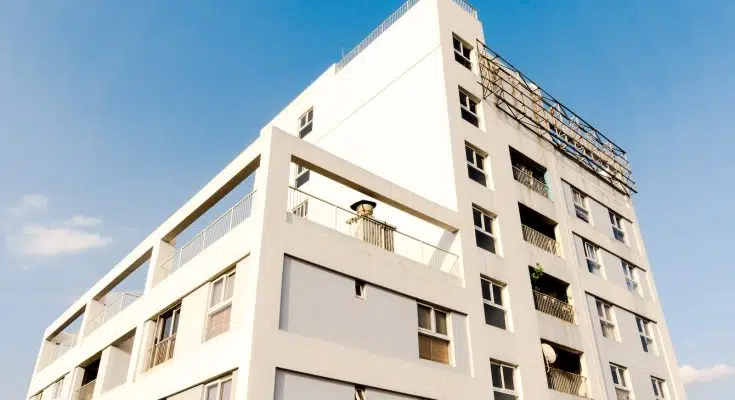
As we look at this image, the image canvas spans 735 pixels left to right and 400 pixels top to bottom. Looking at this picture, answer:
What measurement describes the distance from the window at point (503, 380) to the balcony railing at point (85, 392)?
14048 mm

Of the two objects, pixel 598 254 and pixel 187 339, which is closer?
pixel 187 339

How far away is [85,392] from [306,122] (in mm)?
16333

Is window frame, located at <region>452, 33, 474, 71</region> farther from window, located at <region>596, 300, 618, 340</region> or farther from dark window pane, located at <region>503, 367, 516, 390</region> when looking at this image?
dark window pane, located at <region>503, 367, 516, 390</region>

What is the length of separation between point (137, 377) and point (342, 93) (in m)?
16.3

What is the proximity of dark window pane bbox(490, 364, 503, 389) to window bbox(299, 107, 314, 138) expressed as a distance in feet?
54.4

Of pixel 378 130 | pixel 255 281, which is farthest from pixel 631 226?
pixel 255 281

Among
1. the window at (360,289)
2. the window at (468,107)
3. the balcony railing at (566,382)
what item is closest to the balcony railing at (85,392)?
the window at (360,289)

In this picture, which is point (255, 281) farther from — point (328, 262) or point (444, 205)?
point (444, 205)

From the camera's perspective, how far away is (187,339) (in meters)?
15.3

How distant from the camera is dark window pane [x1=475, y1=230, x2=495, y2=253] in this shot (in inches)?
783

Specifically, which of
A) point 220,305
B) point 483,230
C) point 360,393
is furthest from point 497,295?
point 220,305

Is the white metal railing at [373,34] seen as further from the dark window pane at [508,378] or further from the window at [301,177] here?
the dark window pane at [508,378]

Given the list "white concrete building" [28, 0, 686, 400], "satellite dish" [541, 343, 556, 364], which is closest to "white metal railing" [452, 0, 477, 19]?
"white concrete building" [28, 0, 686, 400]

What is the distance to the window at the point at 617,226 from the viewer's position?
2859 centimetres
